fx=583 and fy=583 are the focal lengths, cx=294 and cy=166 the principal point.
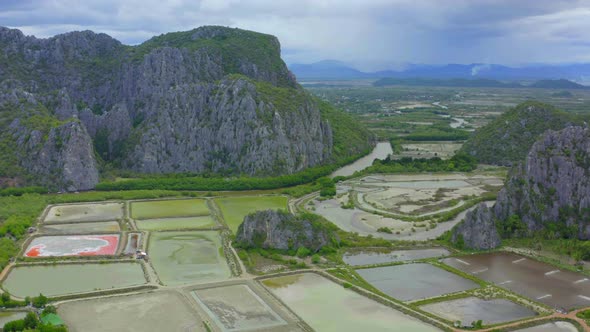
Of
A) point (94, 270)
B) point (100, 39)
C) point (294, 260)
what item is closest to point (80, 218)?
A: point (94, 270)

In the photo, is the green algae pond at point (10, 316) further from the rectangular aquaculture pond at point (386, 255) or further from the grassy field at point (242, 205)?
the grassy field at point (242, 205)

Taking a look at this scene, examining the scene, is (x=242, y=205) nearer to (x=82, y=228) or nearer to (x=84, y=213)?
(x=84, y=213)

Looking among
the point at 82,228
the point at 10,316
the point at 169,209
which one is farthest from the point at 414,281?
the point at 82,228

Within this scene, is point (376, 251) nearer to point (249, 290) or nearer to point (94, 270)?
point (249, 290)

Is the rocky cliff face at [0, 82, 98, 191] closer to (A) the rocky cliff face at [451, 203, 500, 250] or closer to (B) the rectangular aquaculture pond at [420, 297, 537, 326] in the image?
(A) the rocky cliff face at [451, 203, 500, 250]

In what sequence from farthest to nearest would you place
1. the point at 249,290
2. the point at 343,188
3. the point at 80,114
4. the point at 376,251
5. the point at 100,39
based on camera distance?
the point at 100,39 < the point at 80,114 < the point at 343,188 < the point at 376,251 < the point at 249,290
